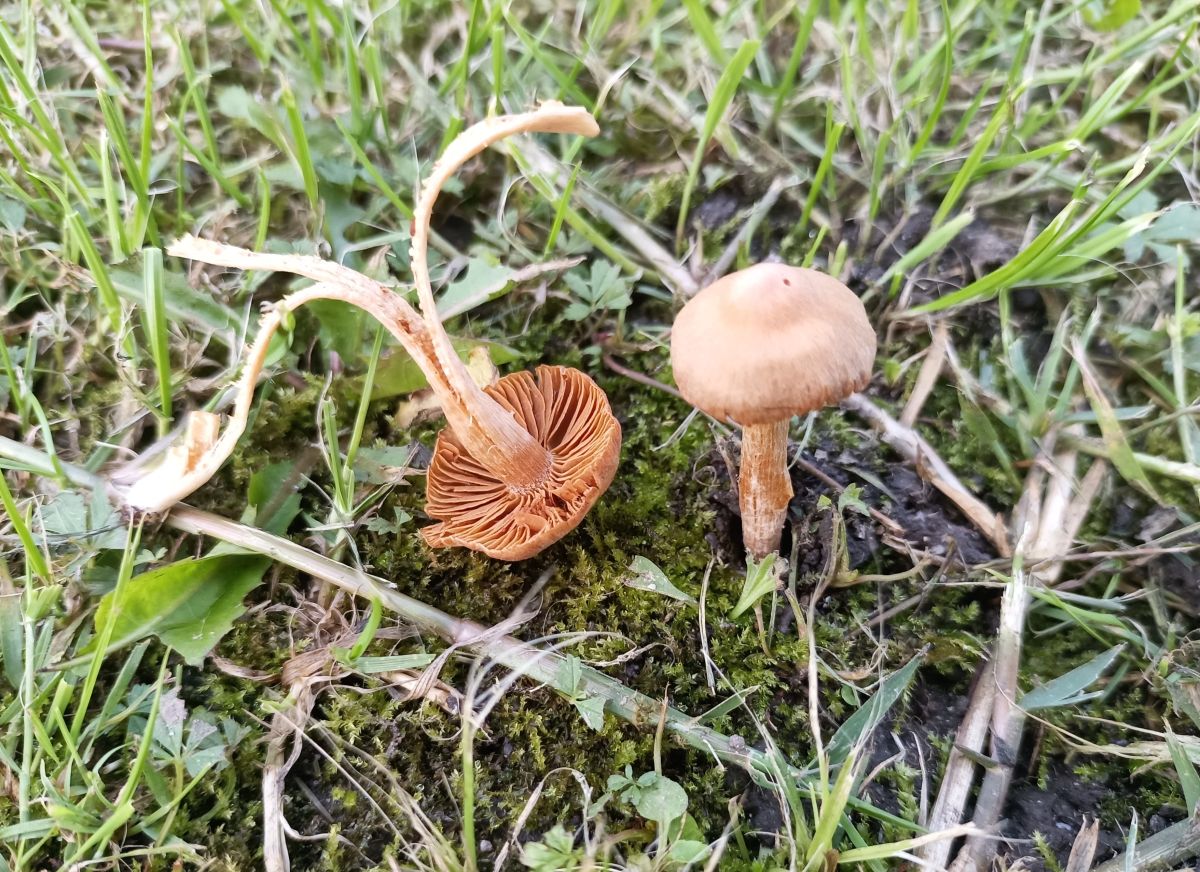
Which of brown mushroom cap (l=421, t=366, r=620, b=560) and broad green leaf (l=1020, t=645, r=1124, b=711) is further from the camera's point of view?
brown mushroom cap (l=421, t=366, r=620, b=560)

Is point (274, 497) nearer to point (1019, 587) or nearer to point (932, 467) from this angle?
point (932, 467)

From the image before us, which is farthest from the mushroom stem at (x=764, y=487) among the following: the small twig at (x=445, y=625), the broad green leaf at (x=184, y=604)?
the broad green leaf at (x=184, y=604)

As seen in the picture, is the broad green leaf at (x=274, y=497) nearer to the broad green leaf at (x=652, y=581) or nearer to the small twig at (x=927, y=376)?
the broad green leaf at (x=652, y=581)

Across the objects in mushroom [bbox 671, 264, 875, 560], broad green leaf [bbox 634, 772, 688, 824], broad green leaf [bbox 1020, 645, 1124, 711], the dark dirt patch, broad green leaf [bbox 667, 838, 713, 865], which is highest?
mushroom [bbox 671, 264, 875, 560]

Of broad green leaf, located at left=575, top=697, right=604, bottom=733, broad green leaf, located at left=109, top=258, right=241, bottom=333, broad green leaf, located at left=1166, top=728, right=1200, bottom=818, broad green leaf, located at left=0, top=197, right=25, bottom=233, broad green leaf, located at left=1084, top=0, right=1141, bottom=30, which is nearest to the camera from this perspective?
broad green leaf, located at left=1166, top=728, right=1200, bottom=818

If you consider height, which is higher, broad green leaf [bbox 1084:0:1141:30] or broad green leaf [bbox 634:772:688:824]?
broad green leaf [bbox 1084:0:1141:30]

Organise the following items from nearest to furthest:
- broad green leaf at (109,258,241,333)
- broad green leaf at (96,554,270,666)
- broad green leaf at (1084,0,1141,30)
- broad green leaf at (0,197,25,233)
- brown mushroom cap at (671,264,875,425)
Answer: brown mushroom cap at (671,264,875,425) → broad green leaf at (96,554,270,666) → broad green leaf at (109,258,241,333) → broad green leaf at (0,197,25,233) → broad green leaf at (1084,0,1141,30)

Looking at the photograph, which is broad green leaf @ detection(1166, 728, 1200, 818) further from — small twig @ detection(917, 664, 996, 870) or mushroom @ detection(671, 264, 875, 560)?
mushroom @ detection(671, 264, 875, 560)


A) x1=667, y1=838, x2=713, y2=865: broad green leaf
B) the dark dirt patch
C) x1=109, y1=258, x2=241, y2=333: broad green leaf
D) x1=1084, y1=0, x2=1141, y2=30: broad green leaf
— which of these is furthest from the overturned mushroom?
x1=1084, y1=0, x2=1141, y2=30: broad green leaf
